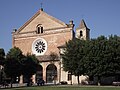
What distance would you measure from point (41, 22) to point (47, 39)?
187 inches

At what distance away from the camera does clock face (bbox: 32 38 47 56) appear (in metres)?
71.6

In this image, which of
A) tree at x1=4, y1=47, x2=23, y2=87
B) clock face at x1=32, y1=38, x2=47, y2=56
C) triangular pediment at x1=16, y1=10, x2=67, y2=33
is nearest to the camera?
tree at x1=4, y1=47, x2=23, y2=87

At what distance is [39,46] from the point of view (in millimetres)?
72375

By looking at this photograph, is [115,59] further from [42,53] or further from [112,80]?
[42,53]

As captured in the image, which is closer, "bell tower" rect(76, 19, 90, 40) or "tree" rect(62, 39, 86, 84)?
"tree" rect(62, 39, 86, 84)

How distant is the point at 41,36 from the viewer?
2830 inches

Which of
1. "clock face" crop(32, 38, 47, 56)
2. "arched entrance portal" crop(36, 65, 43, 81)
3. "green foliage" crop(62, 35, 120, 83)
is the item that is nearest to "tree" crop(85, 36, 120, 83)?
"green foliage" crop(62, 35, 120, 83)

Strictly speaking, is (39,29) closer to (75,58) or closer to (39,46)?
(39,46)

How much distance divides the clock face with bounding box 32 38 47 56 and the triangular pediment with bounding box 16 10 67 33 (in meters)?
3.20

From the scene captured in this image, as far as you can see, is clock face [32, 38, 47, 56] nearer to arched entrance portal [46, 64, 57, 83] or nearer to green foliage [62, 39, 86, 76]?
arched entrance portal [46, 64, 57, 83]

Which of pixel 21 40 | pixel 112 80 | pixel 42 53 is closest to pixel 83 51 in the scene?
pixel 112 80

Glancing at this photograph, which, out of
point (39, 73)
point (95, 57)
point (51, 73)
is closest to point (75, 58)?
point (95, 57)

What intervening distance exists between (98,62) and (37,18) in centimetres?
2654

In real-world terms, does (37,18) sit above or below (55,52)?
above
